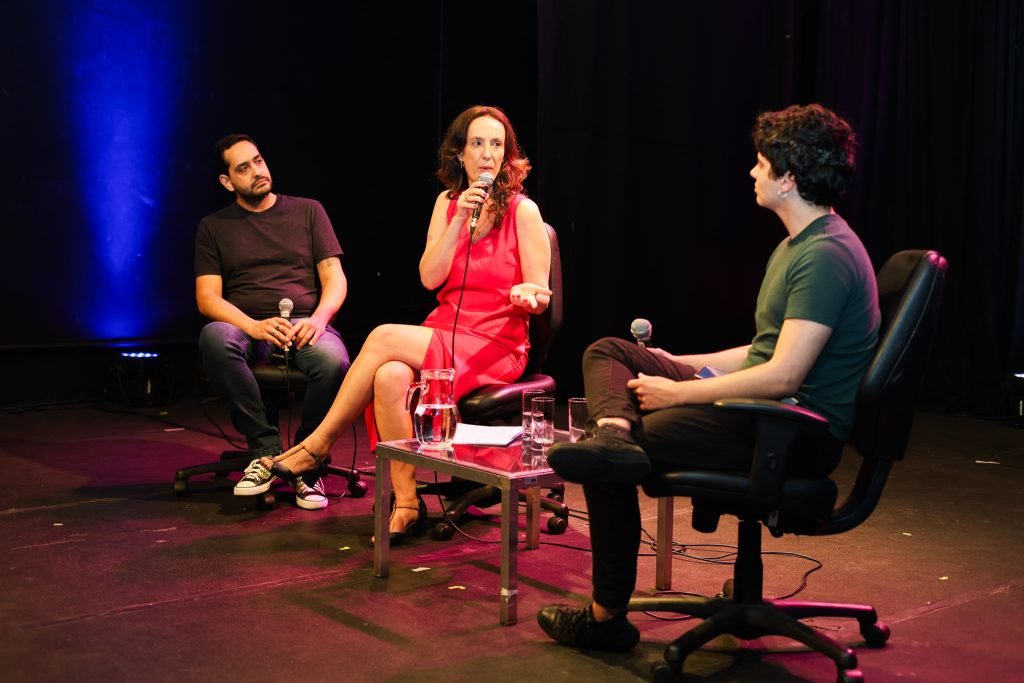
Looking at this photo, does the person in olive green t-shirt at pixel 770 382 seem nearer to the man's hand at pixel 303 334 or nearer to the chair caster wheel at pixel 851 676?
the chair caster wheel at pixel 851 676

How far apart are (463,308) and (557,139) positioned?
8.04 ft

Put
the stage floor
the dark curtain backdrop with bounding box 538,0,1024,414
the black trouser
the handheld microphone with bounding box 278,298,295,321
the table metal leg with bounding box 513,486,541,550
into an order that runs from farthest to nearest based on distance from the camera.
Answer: the dark curtain backdrop with bounding box 538,0,1024,414 → the handheld microphone with bounding box 278,298,295,321 → the table metal leg with bounding box 513,486,541,550 → the stage floor → the black trouser

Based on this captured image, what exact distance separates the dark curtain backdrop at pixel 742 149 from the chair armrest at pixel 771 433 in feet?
12.5

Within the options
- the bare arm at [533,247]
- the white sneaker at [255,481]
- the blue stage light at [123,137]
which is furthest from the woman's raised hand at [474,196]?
the blue stage light at [123,137]

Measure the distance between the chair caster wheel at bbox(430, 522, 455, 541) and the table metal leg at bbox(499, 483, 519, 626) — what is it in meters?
0.75

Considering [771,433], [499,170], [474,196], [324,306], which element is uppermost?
[499,170]

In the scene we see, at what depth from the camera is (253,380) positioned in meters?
3.85

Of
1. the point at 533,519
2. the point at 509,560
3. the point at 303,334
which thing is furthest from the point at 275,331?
the point at 509,560

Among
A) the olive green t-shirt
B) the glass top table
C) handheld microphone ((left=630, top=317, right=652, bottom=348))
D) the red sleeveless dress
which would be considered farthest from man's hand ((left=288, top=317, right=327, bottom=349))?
the olive green t-shirt

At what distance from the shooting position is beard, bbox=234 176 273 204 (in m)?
4.14

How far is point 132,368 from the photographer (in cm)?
576

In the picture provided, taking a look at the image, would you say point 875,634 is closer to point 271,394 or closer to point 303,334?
point 303,334

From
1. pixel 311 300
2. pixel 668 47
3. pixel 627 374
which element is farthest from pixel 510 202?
pixel 668 47

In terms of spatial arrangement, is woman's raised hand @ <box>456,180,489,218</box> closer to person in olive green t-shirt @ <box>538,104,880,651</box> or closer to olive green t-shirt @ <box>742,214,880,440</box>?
person in olive green t-shirt @ <box>538,104,880,651</box>
